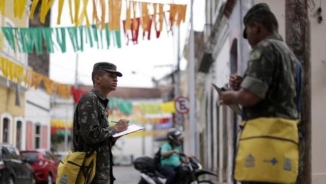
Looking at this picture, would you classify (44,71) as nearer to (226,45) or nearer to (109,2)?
(226,45)

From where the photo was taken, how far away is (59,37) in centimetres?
1605

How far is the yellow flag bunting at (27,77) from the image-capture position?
69.1 ft

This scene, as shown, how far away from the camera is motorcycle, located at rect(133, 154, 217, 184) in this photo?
444 inches

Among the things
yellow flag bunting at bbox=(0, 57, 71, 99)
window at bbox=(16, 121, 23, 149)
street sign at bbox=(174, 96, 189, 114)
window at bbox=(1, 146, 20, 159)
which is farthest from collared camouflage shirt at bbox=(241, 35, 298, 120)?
window at bbox=(16, 121, 23, 149)

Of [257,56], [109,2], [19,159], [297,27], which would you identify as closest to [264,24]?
[257,56]

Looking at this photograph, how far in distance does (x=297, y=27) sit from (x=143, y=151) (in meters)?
70.3

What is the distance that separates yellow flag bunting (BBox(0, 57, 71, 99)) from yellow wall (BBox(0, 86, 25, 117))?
2.77 metres

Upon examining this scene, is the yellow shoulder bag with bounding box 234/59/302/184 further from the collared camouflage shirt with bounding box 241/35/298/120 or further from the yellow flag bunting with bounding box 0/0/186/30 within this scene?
the yellow flag bunting with bounding box 0/0/186/30

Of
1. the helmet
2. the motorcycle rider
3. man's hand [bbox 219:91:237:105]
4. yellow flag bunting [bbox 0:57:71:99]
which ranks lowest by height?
the motorcycle rider

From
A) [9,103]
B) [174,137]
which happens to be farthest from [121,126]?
[9,103]

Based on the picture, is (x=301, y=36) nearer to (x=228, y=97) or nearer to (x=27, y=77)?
(x=228, y=97)

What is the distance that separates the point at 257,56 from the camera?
408 centimetres

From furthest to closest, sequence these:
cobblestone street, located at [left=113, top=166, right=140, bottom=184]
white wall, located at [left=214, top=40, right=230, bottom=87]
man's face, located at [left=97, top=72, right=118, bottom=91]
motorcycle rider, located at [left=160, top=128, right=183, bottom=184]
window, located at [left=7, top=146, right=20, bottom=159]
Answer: cobblestone street, located at [left=113, top=166, right=140, bottom=184], white wall, located at [left=214, top=40, right=230, bottom=87], window, located at [left=7, top=146, right=20, bottom=159], motorcycle rider, located at [left=160, top=128, right=183, bottom=184], man's face, located at [left=97, top=72, right=118, bottom=91]

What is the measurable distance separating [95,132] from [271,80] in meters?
2.00
